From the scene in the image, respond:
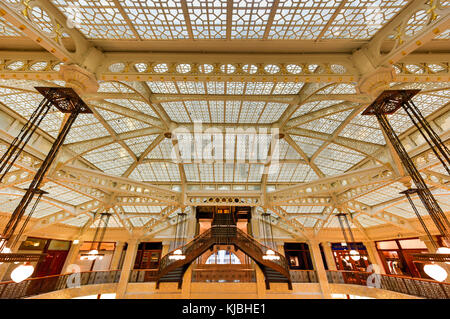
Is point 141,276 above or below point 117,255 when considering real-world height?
below

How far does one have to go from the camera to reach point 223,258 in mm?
20453

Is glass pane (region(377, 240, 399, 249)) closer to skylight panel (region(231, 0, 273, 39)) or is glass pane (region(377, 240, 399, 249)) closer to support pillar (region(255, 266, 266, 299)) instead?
support pillar (region(255, 266, 266, 299))

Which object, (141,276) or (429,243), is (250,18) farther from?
Answer: (141,276)

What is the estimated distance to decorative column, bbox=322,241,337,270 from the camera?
1959cm

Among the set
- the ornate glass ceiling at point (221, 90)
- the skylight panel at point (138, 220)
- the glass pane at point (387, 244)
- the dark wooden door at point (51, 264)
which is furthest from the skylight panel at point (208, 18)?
the glass pane at point (387, 244)

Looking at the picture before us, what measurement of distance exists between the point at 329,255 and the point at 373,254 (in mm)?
4070

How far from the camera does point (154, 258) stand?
66.8 feet

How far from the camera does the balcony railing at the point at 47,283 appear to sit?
35.4ft

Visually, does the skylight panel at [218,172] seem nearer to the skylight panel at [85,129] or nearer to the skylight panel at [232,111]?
the skylight panel at [232,111]

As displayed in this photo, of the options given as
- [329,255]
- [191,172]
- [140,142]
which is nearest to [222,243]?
[191,172]

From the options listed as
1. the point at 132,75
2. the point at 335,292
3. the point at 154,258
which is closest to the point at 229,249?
the point at 154,258

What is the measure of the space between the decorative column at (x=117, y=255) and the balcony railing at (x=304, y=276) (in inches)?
649
